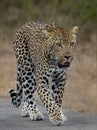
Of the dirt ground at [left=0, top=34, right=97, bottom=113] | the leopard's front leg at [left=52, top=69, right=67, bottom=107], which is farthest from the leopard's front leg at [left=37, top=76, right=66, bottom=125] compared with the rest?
the dirt ground at [left=0, top=34, right=97, bottom=113]

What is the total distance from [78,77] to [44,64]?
902 cm

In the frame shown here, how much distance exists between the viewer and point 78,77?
2059 cm

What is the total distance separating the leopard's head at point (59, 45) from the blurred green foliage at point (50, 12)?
Result: 9305 mm

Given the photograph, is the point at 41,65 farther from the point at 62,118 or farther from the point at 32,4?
the point at 32,4

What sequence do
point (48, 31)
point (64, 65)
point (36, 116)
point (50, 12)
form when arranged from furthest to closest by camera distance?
point (50, 12) → point (36, 116) → point (48, 31) → point (64, 65)

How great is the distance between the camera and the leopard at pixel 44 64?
37.0 ft

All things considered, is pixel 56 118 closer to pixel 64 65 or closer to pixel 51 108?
pixel 51 108

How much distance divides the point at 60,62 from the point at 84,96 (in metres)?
7.32

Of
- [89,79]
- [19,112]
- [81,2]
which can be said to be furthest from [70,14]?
[19,112]

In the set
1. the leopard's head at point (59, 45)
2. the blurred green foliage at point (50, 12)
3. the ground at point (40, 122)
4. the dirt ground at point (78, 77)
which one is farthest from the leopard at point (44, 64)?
the blurred green foliage at point (50, 12)

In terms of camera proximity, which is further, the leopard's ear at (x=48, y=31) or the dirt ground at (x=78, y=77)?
the dirt ground at (x=78, y=77)

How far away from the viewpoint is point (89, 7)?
2106cm

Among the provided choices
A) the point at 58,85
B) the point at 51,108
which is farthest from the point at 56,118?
the point at 58,85

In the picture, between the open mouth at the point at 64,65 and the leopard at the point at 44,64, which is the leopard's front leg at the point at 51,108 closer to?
the leopard at the point at 44,64
